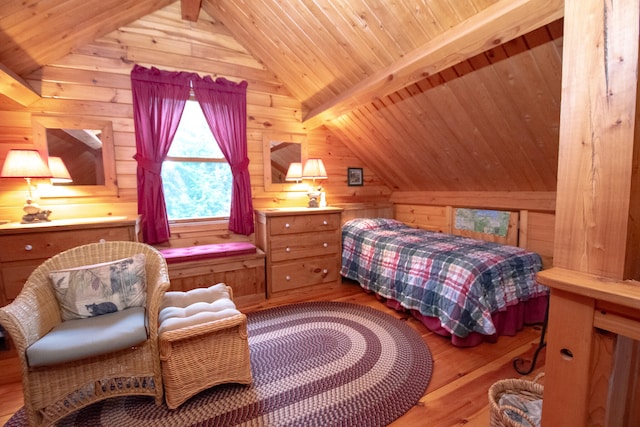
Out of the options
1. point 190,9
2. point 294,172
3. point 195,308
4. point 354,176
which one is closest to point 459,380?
point 195,308

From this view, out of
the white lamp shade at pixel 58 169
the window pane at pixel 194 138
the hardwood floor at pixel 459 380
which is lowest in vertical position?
the hardwood floor at pixel 459 380

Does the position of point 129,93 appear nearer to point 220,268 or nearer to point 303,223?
point 220,268

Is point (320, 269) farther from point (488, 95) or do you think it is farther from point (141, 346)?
point (488, 95)

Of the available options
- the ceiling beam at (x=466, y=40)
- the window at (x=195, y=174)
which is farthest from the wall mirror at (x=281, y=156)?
the ceiling beam at (x=466, y=40)

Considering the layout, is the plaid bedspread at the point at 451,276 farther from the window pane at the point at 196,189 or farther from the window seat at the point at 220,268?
the window pane at the point at 196,189

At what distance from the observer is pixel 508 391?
1.37 metres

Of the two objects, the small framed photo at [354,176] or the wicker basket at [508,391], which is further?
the small framed photo at [354,176]

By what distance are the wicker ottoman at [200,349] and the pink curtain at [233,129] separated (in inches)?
61.6

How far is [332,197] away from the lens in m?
3.93

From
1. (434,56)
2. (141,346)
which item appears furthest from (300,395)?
(434,56)

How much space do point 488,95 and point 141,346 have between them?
9.19 feet

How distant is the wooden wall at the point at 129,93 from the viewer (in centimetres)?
249

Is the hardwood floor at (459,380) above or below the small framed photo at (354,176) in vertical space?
below

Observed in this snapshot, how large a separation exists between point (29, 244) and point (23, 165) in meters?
0.59
